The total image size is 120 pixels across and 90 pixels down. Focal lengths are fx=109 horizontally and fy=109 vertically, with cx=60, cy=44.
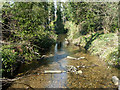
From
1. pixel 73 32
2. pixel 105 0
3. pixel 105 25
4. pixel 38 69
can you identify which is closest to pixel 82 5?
pixel 105 0

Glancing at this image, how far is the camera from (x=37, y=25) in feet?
10.1

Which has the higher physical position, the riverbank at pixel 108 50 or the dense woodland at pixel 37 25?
the dense woodland at pixel 37 25

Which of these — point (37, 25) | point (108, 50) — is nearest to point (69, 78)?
point (37, 25)

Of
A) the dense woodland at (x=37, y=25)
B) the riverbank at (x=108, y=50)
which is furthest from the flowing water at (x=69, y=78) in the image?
the dense woodland at (x=37, y=25)

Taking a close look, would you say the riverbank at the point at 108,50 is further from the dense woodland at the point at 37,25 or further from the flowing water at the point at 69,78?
the dense woodland at the point at 37,25

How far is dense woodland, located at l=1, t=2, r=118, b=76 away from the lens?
3055mm

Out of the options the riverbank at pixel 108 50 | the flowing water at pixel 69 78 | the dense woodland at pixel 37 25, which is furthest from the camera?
the riverbank at pixel 108 50

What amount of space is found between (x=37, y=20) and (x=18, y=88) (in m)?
3.98

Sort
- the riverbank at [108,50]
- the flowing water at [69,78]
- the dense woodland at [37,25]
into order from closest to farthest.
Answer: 1. the dense woodland at [37,25]
2. the flowing water at [69,78]
3. the riverbank at [108,50]

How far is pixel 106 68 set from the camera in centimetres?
739

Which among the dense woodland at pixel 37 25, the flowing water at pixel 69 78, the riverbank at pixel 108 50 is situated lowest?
the flowing water at pixel 69 78

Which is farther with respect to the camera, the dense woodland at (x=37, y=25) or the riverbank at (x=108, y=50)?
the riverbank at (x=108, y=50)

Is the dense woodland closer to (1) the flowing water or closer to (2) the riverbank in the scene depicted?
(1) the flowing water

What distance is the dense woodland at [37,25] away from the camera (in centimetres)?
305
